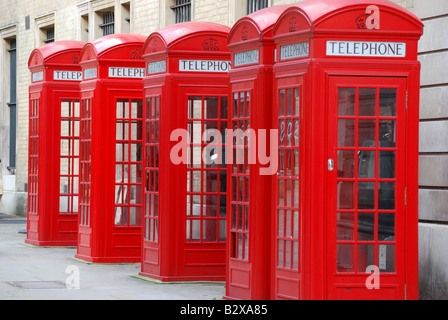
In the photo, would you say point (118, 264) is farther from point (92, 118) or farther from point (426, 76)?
point (426, 76)

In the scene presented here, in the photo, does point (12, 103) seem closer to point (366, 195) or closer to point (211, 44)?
point (211, 44)

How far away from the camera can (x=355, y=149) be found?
8930mm

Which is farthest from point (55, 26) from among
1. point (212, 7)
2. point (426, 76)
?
point (426, 76)

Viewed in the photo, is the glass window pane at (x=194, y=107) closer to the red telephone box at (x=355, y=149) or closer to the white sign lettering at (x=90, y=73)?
the white sign lettering at (x=90, y=73)

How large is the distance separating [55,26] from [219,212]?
526 inches

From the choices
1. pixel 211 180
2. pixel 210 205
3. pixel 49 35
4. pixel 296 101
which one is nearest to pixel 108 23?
pixel 49 35

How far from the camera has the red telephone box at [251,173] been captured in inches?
385

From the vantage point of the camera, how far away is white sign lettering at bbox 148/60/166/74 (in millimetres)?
12031

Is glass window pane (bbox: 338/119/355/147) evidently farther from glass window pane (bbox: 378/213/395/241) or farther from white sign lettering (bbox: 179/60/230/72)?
white sign lettering (bbox: 179/60/230/72)

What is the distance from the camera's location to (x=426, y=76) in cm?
1089

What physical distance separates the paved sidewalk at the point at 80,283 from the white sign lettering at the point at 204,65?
8.18 feet

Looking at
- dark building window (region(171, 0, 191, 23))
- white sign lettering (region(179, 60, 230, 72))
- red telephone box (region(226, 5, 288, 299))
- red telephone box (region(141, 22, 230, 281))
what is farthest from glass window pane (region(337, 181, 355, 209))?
dark building window (region(171, 0, 191, 23))

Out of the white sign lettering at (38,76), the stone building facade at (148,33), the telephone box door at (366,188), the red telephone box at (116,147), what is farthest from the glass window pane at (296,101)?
the white sign lettering at (38,76)

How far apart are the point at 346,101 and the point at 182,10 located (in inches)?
394
